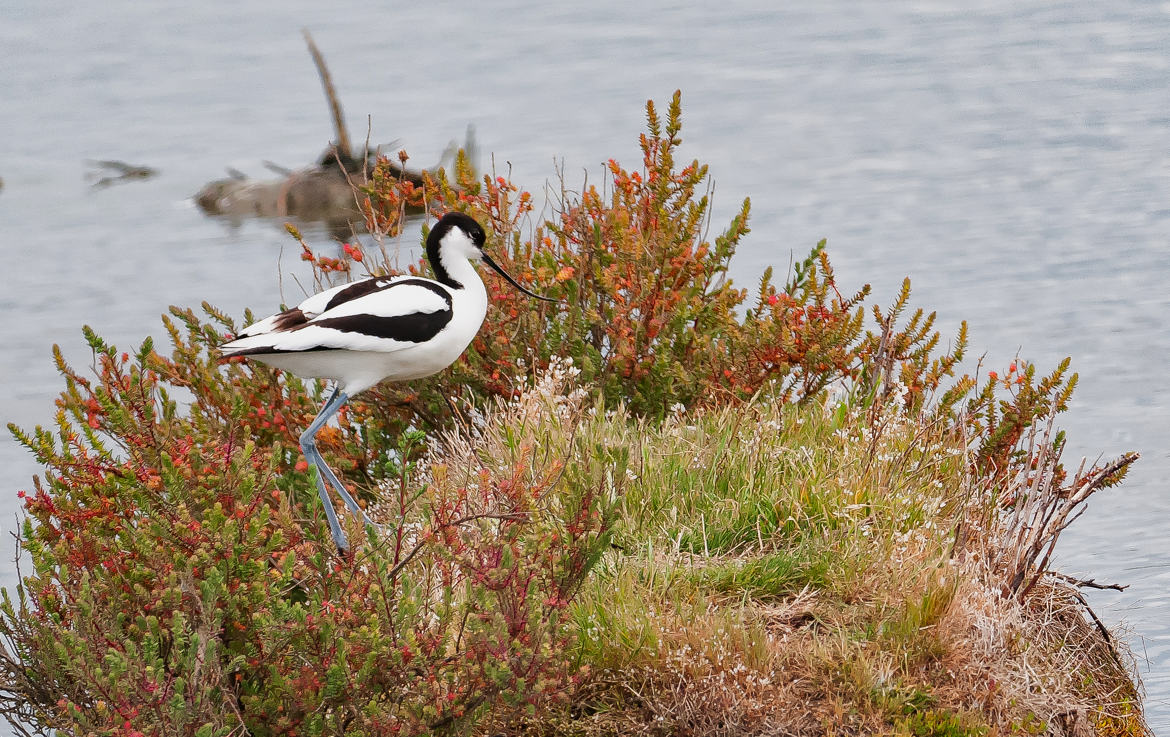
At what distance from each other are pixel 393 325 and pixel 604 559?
1.30 m

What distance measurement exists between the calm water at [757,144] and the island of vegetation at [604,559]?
1526 mm

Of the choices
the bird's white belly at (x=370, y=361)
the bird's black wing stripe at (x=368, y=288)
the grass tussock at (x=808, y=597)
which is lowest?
the grass tussock at (x=808, y=597)

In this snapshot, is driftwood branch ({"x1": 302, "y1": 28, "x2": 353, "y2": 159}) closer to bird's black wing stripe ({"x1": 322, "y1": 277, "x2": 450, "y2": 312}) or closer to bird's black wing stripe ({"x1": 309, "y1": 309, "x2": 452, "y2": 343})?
bird's black wing stripe ({"x1": 322, "y1": 277, "x2": 450, "y2": 312})

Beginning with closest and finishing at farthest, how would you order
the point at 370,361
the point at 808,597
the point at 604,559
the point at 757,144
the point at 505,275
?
the point at 808,597 < the point at 604,559 < the point at 370,361 < the point at 505,275 < the point at 757,144

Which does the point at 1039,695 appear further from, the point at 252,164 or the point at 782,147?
the point at 252,164

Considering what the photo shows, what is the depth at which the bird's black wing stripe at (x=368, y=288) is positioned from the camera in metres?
6.50

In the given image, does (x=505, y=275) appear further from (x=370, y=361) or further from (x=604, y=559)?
(x=604, y=559)

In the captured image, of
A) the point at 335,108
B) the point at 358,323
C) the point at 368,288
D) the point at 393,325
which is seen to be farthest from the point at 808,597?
the point at 335,108

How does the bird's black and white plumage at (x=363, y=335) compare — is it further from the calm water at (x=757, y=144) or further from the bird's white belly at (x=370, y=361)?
the calm water at (x=757, y=144)

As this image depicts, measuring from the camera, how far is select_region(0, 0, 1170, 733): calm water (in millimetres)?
13438

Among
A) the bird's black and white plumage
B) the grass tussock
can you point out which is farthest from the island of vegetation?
the bird's black and white plumage

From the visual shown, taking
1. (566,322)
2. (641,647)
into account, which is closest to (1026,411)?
(566,322)

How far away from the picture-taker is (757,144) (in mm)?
23547

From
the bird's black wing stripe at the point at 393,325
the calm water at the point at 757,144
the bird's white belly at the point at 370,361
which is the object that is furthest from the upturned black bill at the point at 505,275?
the calm water at the point at 757,144
